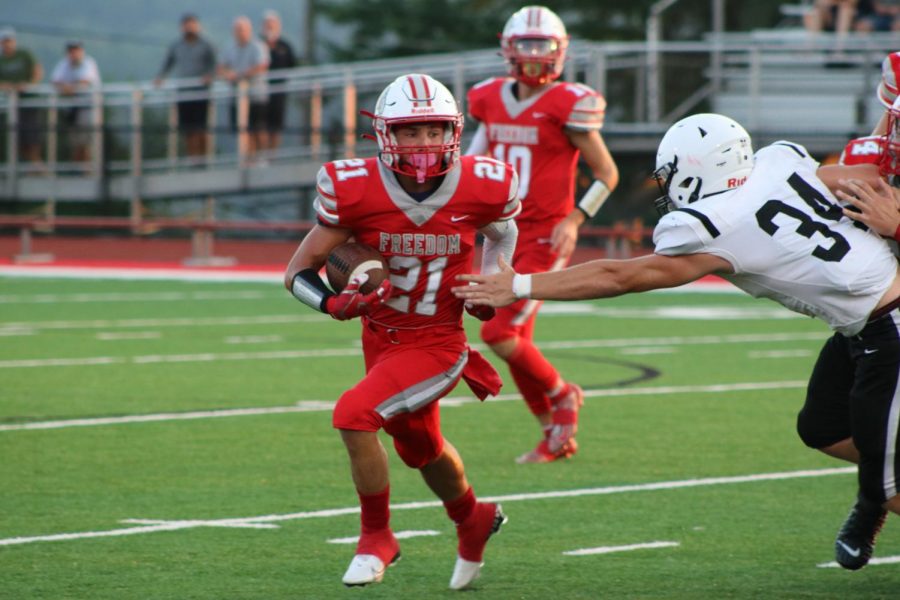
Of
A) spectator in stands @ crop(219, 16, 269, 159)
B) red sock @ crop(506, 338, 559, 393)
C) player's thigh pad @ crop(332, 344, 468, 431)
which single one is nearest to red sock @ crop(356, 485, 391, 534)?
player's thigh pad @ crop(332, 344, 468, 431)

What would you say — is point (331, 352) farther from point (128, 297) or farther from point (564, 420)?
point (128, 297)

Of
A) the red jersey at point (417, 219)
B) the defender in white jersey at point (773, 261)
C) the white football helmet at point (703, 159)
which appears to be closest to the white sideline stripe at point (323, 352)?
the red jersey at point (417, 219)

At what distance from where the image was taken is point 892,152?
17.3 ft

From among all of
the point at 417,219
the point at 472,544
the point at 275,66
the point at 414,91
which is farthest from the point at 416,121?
the point at 275,66

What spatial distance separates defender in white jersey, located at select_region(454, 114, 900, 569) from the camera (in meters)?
4.91

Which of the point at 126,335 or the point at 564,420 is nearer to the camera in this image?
the point at 564,420

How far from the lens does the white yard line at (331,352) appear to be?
36.2 ft

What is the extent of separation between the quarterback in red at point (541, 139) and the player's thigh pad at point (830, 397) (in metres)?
2.59

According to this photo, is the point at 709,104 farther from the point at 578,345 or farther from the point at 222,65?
the point at 578,345

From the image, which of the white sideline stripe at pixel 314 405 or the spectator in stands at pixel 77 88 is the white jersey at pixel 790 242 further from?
the spectator in stands at pixel 77 88

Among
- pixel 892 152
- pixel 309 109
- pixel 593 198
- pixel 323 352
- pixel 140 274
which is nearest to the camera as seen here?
pixel 892 152

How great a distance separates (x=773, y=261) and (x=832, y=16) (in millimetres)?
17160

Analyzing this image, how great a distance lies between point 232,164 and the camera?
73.8 feet

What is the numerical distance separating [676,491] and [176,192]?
16353 millimetres
